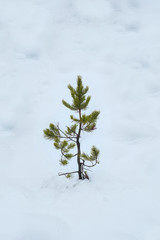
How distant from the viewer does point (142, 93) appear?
53.3 feet

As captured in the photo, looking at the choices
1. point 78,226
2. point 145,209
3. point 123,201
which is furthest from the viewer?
point 123,201

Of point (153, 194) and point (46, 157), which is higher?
point (46, 157)

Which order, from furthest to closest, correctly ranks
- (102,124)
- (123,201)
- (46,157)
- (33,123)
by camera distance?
(33,123), (102,124), (46,157), (123,201)

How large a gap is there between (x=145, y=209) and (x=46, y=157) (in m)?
5.67

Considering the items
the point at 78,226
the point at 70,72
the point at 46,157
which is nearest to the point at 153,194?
the point at 78,226

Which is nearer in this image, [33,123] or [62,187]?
[62,187]

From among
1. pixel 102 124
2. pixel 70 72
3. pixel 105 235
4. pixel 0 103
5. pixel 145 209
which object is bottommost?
pixel 105 235

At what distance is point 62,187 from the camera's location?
23.5 ft

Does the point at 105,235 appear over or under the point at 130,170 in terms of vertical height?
under

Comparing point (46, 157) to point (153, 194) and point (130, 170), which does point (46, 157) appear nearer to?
point (130, 170)

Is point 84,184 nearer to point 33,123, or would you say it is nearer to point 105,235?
point 105,235

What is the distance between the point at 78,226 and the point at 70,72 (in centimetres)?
1688

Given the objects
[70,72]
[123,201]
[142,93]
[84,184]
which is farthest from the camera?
[70,72]

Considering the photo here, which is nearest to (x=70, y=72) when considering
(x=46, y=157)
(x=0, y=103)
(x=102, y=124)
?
(x=0, y=103)
